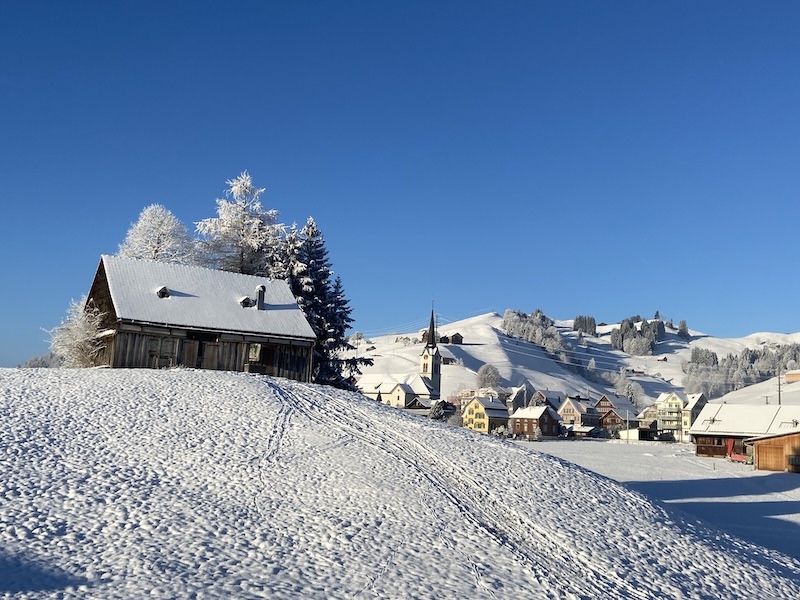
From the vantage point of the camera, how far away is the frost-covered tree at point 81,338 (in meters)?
38.8

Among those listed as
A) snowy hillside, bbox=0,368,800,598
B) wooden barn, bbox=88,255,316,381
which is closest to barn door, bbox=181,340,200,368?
wooden barn, bbox=88,255,316,381

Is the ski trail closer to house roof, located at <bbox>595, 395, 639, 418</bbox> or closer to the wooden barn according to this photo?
the wooden barn

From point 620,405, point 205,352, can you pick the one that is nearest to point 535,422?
point 620,405

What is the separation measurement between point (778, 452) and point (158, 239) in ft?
169

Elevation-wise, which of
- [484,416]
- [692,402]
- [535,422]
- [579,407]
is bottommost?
[535,422]

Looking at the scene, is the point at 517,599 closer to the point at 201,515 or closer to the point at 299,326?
the point at 201,515

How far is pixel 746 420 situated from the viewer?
210ft

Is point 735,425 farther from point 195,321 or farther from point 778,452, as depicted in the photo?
point 195,321

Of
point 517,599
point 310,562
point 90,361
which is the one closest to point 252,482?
point 310,562

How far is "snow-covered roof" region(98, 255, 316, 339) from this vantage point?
120 ft

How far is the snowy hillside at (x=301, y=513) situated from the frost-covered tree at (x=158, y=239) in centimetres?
2560

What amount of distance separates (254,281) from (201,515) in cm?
2827

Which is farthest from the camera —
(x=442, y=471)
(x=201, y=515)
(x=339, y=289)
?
(x=339, y=289)

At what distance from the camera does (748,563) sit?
63.2 feet
